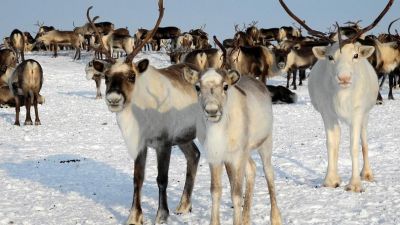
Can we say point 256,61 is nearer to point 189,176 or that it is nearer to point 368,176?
point 368,176

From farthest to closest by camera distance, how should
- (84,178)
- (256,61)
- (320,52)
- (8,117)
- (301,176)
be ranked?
(256,61)
(8,117)
(84,178)
(301,176)
(320,52)

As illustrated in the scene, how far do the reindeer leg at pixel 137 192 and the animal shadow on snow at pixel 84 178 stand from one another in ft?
0.88

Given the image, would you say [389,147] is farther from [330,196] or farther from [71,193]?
[71,193]

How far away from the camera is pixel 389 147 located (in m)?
9.44

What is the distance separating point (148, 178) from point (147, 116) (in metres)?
2.40

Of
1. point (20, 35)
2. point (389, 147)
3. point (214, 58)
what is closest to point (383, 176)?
point (389, 147)

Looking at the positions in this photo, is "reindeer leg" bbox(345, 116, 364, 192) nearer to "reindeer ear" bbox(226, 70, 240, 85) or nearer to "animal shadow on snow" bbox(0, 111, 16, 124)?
"reindeer ear" bbox(226, 70, 240, 85)

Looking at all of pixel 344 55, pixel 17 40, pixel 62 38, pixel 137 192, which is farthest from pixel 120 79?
pixel 62 38

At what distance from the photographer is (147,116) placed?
5.77 metres

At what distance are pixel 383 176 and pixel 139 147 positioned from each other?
11.5 ft

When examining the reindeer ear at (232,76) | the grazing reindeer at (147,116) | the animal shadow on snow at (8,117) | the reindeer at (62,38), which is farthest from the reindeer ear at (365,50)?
the reindeer at (62,38)

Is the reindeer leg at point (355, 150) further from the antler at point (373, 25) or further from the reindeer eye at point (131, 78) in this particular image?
the reindeer eye at point (131, 78)

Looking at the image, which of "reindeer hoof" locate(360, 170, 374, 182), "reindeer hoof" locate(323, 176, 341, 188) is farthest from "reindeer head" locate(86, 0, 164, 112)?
"reindeer hoof" locate(360, 170, 374, 182)

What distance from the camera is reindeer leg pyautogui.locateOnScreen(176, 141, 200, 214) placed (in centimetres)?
607
